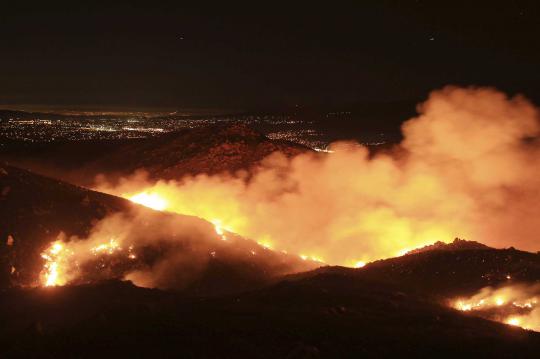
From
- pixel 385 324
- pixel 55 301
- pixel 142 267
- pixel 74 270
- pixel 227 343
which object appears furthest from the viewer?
pixel 142 267

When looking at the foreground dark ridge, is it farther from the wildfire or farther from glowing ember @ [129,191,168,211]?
glowing ember @ [129,191,168,211]

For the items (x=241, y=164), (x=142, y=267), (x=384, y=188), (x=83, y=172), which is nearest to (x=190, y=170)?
(x=241, y=164)

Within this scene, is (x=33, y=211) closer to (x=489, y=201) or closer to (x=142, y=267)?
(x=142, y=267)

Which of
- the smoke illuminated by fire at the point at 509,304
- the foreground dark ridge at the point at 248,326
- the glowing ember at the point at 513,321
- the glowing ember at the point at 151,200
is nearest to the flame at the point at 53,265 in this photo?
the foreground dark ridge at the point at 248,326

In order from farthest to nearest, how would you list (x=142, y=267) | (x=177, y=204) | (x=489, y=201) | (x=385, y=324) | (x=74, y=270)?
(x=489, y=201) < (x=177, y=204) < (x=142, y=267) < (x=74, y=270) < (x=385, y=324)

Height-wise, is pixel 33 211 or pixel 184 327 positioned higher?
pixel 33 211

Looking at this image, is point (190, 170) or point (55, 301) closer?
point (55, 301)

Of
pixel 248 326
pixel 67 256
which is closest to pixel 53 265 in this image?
pixel 67 256
